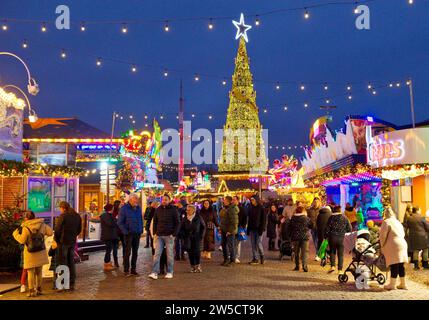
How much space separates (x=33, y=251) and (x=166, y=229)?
115 inches

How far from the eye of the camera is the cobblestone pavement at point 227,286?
908cm

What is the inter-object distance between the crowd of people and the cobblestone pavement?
36 centimetres

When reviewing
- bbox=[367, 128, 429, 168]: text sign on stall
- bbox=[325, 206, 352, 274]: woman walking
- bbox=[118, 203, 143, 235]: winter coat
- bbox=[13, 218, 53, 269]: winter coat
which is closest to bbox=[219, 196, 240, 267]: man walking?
bbox=[325, 206, 352, 274]: woman walking

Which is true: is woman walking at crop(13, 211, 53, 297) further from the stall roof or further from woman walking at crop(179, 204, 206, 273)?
the stall roof

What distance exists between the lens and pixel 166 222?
11.3m

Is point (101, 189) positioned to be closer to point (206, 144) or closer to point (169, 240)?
point (206, 144)

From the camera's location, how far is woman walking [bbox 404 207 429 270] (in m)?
12.7

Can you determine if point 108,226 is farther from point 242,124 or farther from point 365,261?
point 242,124

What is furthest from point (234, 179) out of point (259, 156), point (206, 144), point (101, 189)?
point (101, 189)

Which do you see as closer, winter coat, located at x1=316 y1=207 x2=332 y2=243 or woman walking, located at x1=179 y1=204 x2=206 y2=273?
woman walking, located at x1=179 y1=204 x2=206 y2=273

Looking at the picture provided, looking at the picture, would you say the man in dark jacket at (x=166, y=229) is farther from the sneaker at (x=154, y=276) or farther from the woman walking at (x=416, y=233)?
the woman walking at (x=416, y=233)

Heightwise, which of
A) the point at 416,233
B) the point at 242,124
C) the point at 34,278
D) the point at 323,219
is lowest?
the point at 34,278

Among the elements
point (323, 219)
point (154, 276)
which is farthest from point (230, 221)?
point (154, 276)

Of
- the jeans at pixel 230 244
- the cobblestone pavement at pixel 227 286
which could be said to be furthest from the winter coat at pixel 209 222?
the cobblestone pavement at pixel 227 286
